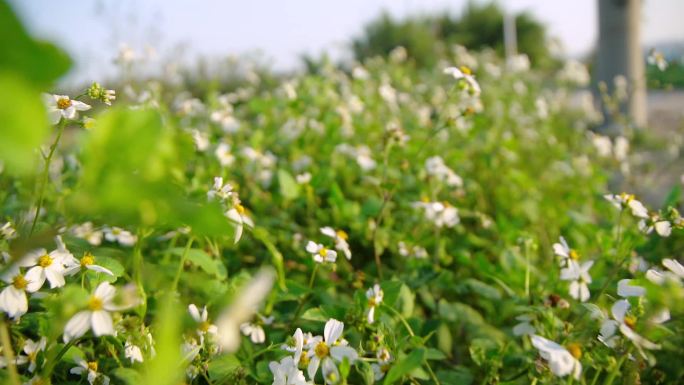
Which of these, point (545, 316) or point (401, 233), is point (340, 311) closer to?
point (545, 316)

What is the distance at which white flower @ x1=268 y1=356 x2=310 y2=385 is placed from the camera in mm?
750

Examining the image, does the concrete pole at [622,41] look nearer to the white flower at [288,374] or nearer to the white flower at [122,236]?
the white flower at [122,236]

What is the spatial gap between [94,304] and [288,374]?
27cm

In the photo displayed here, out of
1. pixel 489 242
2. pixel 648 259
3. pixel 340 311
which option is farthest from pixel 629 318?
pixel 489 242

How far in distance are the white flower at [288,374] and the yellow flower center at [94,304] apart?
0.25 meters

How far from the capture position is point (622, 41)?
4.00 metres

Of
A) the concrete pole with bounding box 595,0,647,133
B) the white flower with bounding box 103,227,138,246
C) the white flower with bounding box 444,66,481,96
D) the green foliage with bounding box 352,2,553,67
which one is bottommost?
the green foliage with bounding box 352,2,553,67

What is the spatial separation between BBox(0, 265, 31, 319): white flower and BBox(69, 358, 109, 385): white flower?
131 mm

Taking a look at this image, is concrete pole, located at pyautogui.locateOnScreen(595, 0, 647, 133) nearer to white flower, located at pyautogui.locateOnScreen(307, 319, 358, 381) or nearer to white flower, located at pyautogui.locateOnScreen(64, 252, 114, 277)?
white flower, located at pyautogui.locateOnScreen(307, 319, 358, 381)

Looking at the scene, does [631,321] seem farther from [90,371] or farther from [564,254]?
[90,371]

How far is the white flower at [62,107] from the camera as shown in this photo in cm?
80

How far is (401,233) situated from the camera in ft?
5.22

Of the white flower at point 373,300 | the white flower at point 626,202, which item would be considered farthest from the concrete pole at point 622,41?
the white flower at point 373,300

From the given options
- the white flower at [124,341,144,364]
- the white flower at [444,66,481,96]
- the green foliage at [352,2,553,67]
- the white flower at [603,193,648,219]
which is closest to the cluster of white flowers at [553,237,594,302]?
the white flower at [603,193,648,219]
